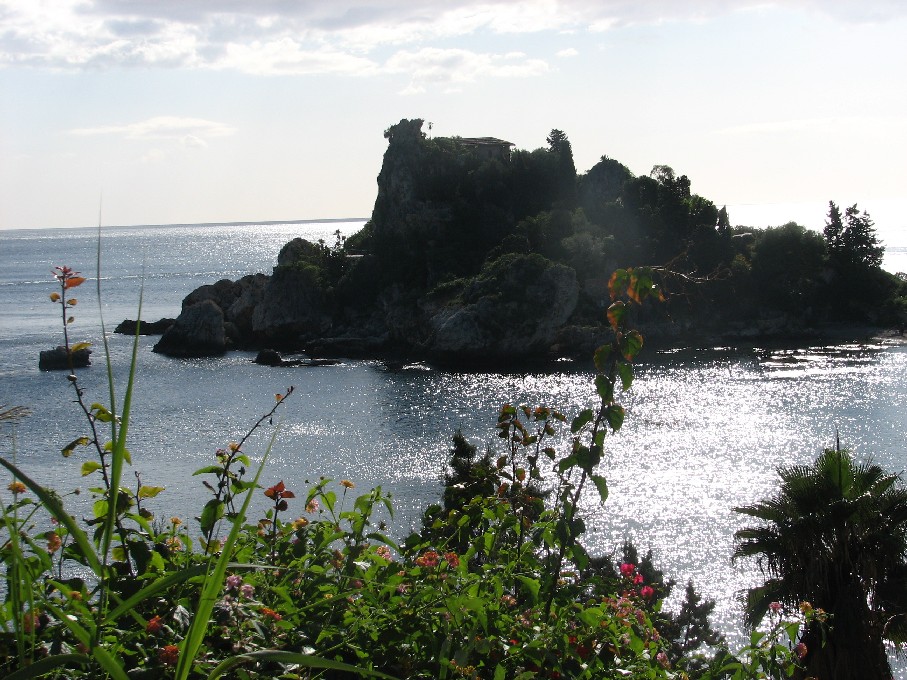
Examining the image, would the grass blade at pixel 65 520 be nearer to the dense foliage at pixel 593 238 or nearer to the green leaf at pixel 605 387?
the green leaf at pixel 605 387

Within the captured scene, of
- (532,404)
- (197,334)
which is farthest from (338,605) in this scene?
(197,334)

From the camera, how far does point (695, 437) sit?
40.5 meters

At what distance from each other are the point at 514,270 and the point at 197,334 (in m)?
24.8

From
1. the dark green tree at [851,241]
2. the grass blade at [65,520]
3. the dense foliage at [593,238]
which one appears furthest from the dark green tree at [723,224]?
the grass blade at [65,520]

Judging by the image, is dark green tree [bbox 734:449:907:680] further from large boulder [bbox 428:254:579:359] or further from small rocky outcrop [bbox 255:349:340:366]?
small rocky outcrop [bbox 255:349:340:366]

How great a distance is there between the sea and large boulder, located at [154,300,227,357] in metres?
1.91

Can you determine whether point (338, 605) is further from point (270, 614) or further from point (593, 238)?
point (593, 238)

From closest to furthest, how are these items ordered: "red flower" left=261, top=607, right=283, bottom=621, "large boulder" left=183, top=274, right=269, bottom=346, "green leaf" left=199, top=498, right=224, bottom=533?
"red flower" left=261, top=607, right=283, bottom=621 → "green leaf" left=199, top=498, right=224, bottom=533 → "large boulder" left=183, top=274, right=269, bottom=346

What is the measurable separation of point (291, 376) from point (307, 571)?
54027 mm

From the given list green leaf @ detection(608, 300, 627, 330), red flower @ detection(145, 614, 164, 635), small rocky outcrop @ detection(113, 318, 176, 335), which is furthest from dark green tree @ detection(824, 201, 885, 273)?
red flower @ detection(145, 614, 164, 635)

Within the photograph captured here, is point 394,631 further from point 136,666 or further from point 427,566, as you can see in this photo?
point 136,666

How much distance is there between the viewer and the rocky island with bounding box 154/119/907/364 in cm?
6350

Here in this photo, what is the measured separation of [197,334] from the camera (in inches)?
2687

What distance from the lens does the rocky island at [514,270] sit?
63.5m
